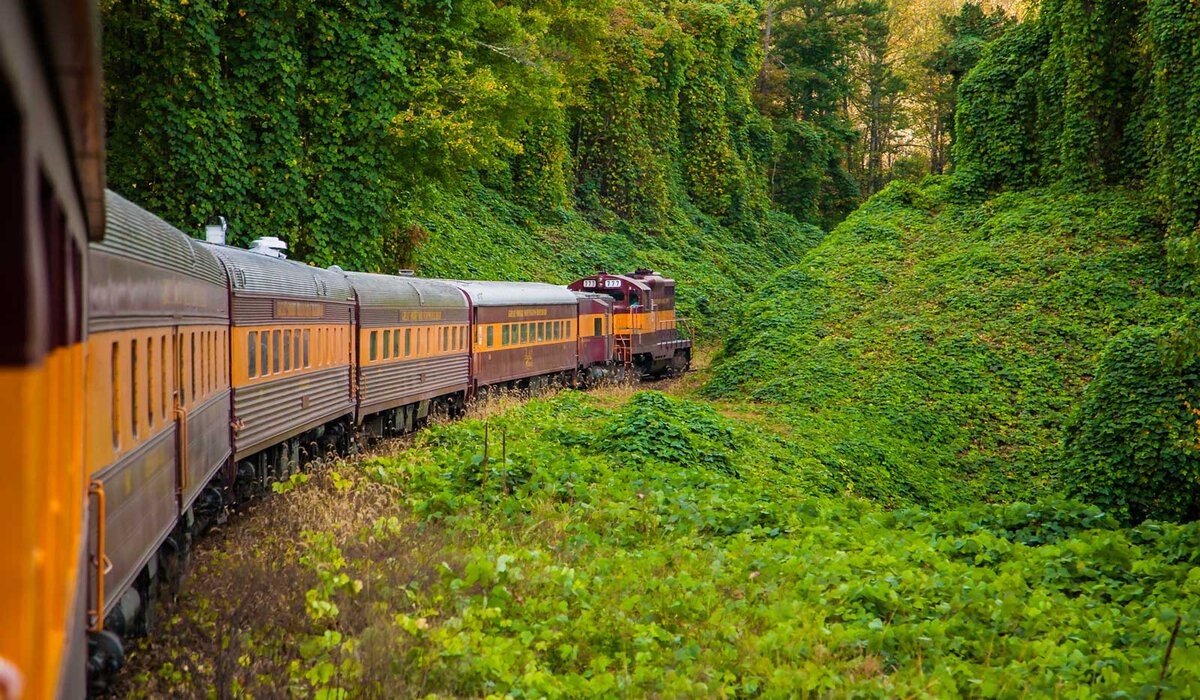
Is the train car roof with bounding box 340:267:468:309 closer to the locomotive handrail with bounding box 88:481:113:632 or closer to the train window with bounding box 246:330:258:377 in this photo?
the train window with bounding box 246:330:258:377

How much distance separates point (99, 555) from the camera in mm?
4480

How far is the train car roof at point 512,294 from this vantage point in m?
24.3

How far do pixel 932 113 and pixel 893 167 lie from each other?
4.96 meters

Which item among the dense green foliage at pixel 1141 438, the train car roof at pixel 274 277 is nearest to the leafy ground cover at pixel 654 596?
the train car roof at pixel 274 277

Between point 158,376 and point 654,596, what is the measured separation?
168 inches

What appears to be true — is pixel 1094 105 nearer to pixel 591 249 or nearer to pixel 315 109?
pixel 591 249

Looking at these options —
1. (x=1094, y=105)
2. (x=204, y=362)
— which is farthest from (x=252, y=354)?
(x=1094, y=105)

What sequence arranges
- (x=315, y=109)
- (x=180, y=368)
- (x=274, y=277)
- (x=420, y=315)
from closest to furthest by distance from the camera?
(x=180, y=368), (x=274, y=277), (x=420, y=315), (x=315, y=109)

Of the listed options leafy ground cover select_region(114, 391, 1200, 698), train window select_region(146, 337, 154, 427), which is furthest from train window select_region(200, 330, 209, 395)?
train window select_region(146, 337, 154, 427)

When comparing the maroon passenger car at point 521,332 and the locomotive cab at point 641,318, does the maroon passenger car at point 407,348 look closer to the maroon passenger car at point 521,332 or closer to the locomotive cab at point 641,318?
the maroon passenger car at point 521,332

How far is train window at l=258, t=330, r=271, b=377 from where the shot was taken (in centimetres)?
1206

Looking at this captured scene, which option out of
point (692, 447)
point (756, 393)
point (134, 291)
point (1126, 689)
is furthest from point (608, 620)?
point (756, 393)

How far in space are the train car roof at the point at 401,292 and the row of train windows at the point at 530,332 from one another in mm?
2103

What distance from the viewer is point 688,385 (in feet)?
110
